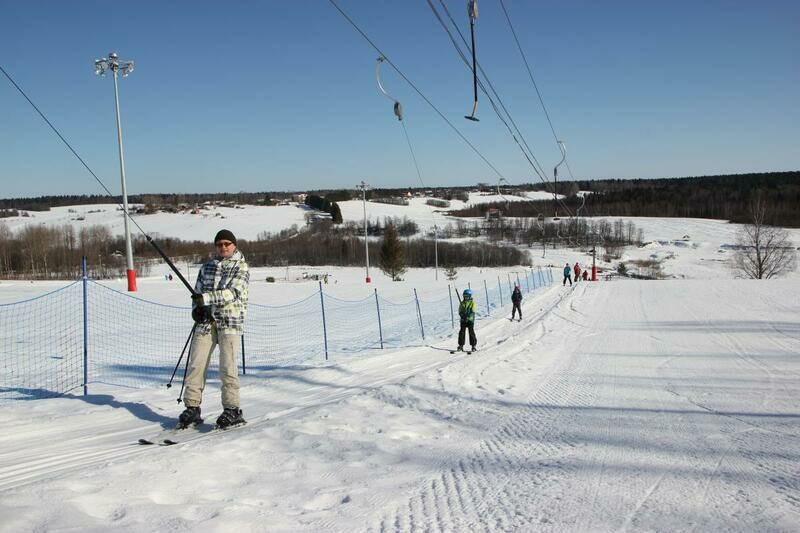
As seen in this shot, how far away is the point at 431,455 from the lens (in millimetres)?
4629

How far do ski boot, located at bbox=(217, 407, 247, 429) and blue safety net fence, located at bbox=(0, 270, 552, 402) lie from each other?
3630 millimetres

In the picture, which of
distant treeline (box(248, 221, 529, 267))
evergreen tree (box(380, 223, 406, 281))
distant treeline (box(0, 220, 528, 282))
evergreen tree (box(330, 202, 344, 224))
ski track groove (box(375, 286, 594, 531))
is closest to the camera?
ski track groove (box(375, 286, 594, 531))

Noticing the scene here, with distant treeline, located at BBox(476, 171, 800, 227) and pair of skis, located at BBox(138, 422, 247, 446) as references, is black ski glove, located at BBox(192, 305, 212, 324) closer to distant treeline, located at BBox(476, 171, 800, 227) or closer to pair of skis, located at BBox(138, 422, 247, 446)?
pair of skis, located at BBox(138, 422, 247, 446)

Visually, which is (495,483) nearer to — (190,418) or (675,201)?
(190,418)

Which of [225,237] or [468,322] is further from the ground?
[225,237]

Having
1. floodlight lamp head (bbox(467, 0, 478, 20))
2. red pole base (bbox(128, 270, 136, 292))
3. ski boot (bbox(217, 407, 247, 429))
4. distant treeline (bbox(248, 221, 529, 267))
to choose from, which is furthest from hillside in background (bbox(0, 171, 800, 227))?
ski boot (bbox(217, 407, 247, 429))

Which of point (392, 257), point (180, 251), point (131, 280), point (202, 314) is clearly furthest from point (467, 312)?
point (180, 251)

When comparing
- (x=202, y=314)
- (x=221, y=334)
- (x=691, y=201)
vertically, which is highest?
(x=691, y=201)

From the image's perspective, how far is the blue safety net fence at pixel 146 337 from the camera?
1139 cm

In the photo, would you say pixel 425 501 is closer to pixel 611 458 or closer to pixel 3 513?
pixel 611 458

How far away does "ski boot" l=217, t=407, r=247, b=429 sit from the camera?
5.23 meters

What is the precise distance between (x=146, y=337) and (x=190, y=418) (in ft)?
50.4

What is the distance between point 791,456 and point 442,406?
3.35 meters

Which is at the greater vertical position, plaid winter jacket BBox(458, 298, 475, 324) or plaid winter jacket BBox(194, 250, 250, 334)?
plaid winter jacket BBox(194, 250, 250, 334)
